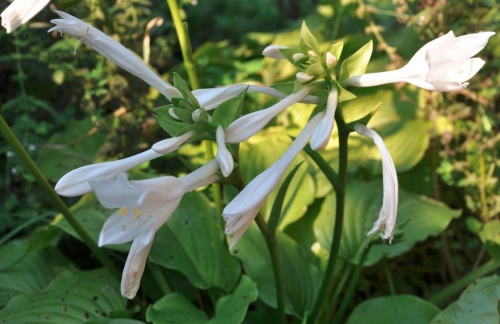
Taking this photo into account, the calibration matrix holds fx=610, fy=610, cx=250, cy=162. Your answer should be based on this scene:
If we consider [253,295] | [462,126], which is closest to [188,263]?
[253,295]

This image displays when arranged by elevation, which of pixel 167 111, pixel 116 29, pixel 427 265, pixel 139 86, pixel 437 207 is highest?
pixel 167 111

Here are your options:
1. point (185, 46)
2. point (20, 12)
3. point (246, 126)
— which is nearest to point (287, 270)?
point (185, 46)

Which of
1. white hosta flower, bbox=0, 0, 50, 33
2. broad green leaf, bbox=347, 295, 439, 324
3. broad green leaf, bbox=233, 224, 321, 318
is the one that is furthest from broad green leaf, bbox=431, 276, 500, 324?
white hosta flower, bbox=0, 0, 50, 33

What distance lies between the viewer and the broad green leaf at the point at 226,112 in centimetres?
97

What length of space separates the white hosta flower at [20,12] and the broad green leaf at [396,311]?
1.01 m

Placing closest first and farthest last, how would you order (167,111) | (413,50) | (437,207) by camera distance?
(167,111) < (437,207) < (413,50)

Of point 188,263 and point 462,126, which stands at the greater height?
point 188,263

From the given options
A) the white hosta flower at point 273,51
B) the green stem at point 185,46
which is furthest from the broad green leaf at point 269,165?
the white hosta flower at point 273,51

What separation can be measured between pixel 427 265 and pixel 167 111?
4.61 feet

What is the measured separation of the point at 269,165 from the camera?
5.91 ft

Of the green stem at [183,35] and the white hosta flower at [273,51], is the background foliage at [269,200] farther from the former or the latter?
the white hosta flower at [273,51]

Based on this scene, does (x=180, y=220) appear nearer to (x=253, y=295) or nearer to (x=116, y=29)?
(x=253, y=295)

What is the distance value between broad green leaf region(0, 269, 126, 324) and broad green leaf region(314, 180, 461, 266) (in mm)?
579

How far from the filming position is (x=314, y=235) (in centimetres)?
178
